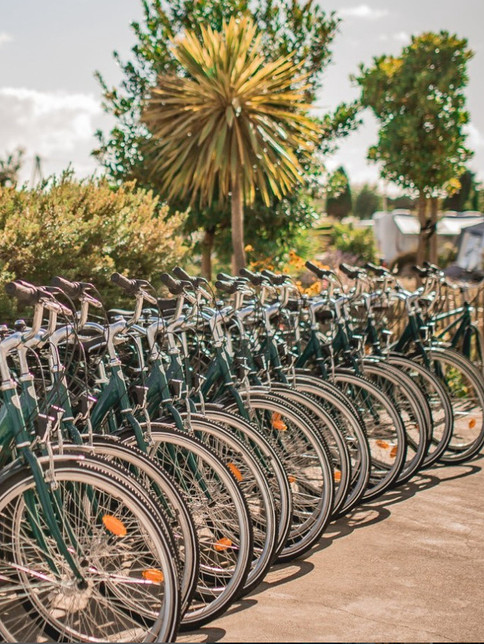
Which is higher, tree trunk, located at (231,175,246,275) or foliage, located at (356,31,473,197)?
foliage, located at (356,31,473,197)

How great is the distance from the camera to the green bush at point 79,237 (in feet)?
15.9

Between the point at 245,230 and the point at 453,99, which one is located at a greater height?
the point at 453,99

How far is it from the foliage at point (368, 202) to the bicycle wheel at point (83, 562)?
57808 millimetres

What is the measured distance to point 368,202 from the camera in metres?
59.9

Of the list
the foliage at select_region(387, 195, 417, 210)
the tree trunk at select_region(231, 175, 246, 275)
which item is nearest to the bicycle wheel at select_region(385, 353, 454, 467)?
the tree trunk at select_region(231, 175, 246, 275)

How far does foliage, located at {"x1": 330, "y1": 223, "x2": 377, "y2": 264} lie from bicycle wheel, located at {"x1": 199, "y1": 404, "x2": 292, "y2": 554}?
76.4ft

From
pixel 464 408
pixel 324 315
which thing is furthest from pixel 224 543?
pixel 464 408

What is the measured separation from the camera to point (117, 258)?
19.1 ft

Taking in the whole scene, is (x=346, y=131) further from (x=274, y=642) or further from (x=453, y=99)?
(x=274, y=642)

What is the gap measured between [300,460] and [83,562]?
4.77 ft

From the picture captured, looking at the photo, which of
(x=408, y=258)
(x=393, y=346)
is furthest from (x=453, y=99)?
(x=393, y=346)

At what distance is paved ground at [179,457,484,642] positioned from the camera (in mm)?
2949

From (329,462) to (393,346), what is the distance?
212 centimetres

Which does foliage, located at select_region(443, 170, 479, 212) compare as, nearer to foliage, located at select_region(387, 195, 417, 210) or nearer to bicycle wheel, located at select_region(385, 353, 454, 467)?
foliage, located at select_region(387, 195, 417, 210)
